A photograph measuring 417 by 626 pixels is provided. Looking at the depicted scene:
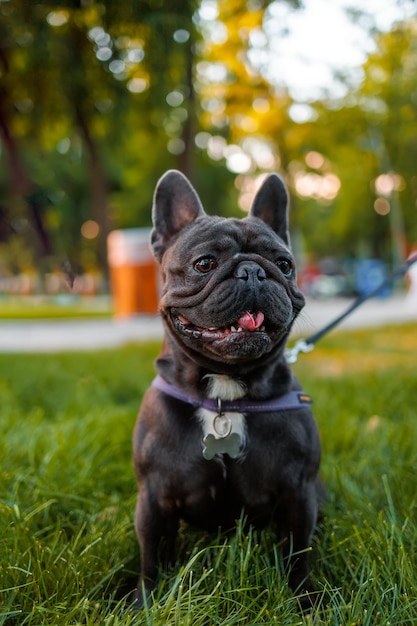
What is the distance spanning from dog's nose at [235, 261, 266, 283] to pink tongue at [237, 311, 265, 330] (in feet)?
0.32

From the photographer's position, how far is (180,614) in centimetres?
154

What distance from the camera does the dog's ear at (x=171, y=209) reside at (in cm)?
→ 222

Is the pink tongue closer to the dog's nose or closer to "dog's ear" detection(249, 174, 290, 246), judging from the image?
the dog's nose

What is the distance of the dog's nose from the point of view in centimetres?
177

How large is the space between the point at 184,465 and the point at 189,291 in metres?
0.54

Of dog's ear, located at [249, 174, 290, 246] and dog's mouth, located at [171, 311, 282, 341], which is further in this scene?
dog's ear, located at [249, 174, 290, 246]

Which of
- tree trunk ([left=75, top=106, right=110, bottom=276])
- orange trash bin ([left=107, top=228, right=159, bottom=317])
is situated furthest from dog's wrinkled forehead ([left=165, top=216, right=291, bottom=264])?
orange trash bin ([left=107, top=228, right=159, bottom=317])

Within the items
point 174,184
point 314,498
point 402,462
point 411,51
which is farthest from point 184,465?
point 411,51

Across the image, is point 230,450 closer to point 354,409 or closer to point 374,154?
point 354,409

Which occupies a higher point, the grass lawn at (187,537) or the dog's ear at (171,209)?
the dog's ear at (171,209)

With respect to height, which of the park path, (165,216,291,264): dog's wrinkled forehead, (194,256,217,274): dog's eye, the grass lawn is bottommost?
the park path

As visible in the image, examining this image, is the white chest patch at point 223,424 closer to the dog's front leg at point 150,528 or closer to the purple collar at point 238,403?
the purple collar at point 238,403

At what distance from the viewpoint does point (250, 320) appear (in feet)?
5.80

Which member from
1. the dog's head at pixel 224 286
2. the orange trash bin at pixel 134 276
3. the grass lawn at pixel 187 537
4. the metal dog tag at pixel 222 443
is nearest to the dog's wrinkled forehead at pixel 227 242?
the dog's head at pixel 224 286
